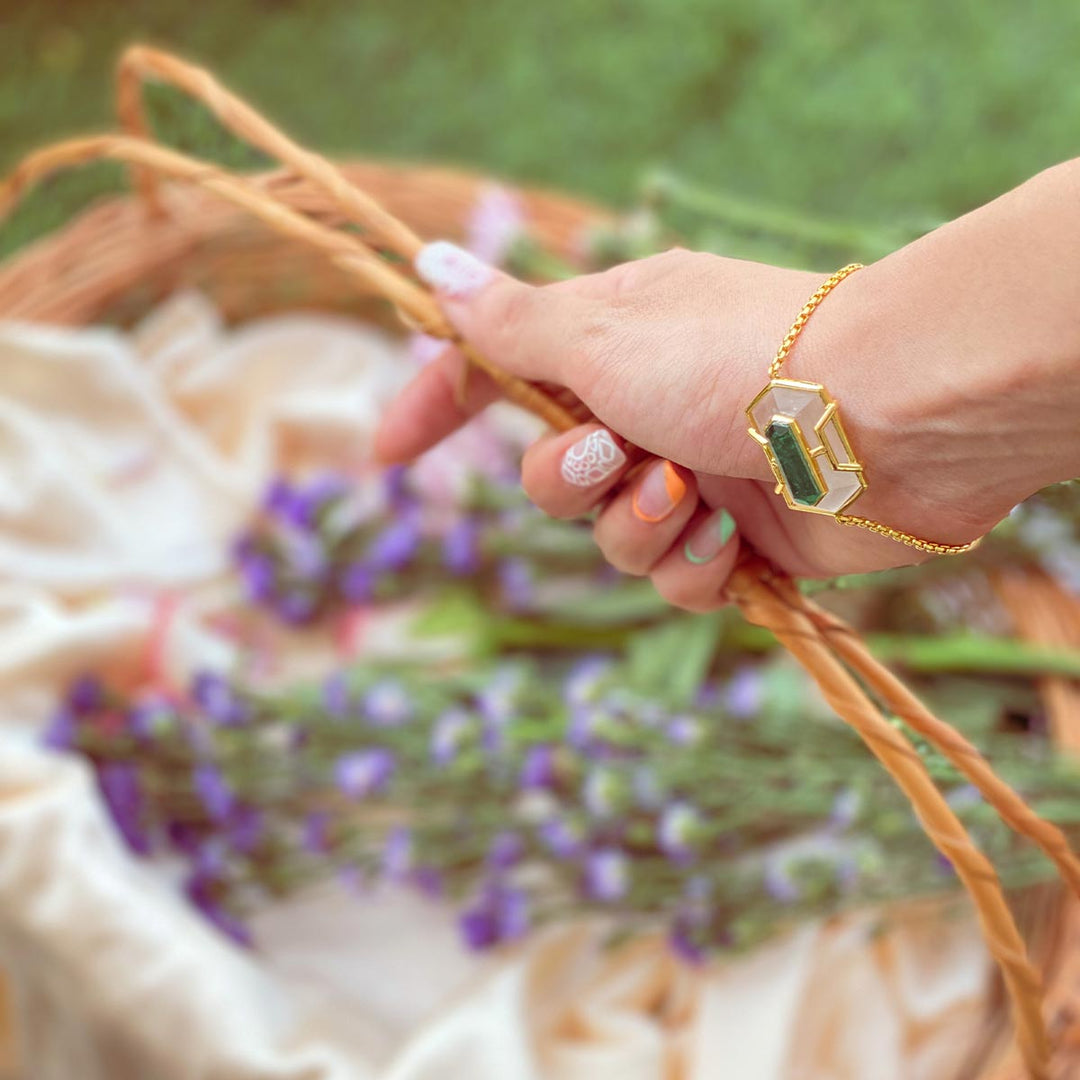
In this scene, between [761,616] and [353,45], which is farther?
[353,45]

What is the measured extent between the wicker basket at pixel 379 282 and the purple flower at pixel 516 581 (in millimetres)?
287

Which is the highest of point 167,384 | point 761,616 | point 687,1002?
point 761,616

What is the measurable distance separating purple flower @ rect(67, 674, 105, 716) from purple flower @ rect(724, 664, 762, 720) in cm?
55

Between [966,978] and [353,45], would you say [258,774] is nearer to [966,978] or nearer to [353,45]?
[966,978]

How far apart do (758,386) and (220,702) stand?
1.96 feet

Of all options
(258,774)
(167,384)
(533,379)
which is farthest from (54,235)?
(533,379)

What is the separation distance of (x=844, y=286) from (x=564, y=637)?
58cm

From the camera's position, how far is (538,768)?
0.84 meters

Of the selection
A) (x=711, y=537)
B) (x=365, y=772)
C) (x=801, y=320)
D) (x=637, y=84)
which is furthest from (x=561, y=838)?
(x=637, y=84)

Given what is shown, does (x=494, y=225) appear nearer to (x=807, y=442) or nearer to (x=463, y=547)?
(x=463, y=547)

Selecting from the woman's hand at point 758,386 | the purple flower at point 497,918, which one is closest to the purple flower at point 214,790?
the purple flower at point 497,918

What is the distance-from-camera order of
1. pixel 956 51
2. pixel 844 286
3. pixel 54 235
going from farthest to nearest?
pixel 956 51, pixel 54 235, pixel 844 286

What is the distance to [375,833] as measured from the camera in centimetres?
93

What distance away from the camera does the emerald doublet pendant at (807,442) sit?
1.54 feet
